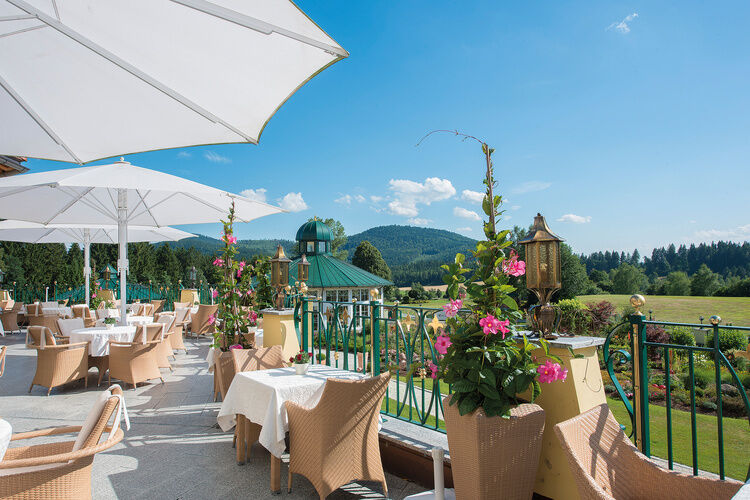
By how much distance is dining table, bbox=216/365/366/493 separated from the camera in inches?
124

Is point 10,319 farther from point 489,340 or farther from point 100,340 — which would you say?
point 489,340

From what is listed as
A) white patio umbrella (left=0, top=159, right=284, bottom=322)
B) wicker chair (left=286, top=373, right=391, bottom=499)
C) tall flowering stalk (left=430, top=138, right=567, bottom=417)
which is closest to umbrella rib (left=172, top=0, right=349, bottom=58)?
tall flowering stalk (left=430, top=138, right=567, bottom=417)

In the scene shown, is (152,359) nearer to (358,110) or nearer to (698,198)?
(358,110)

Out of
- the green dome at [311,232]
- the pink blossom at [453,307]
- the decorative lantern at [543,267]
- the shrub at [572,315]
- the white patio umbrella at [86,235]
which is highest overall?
the green dome at [311,232]

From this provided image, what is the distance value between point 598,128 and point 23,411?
17.2 meters

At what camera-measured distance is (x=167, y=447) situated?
13.0 feet

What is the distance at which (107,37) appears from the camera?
8.78ft

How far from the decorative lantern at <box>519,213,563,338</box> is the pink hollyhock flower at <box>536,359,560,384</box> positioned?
11.8 inches

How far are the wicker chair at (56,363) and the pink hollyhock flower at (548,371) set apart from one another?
6.41 metres

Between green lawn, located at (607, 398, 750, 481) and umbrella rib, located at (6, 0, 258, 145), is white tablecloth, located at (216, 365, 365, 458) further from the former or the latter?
green lawn, located at (607, 398, 750, 481)

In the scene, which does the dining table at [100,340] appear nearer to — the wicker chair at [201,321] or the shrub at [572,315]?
the wicker chair at [201,321]

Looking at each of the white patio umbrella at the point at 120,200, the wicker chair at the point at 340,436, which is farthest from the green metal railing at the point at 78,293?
the wicker chair at the point at 340,436

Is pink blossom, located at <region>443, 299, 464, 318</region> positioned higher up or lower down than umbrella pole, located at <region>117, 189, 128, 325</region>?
lower down

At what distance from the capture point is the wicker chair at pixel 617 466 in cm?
170
